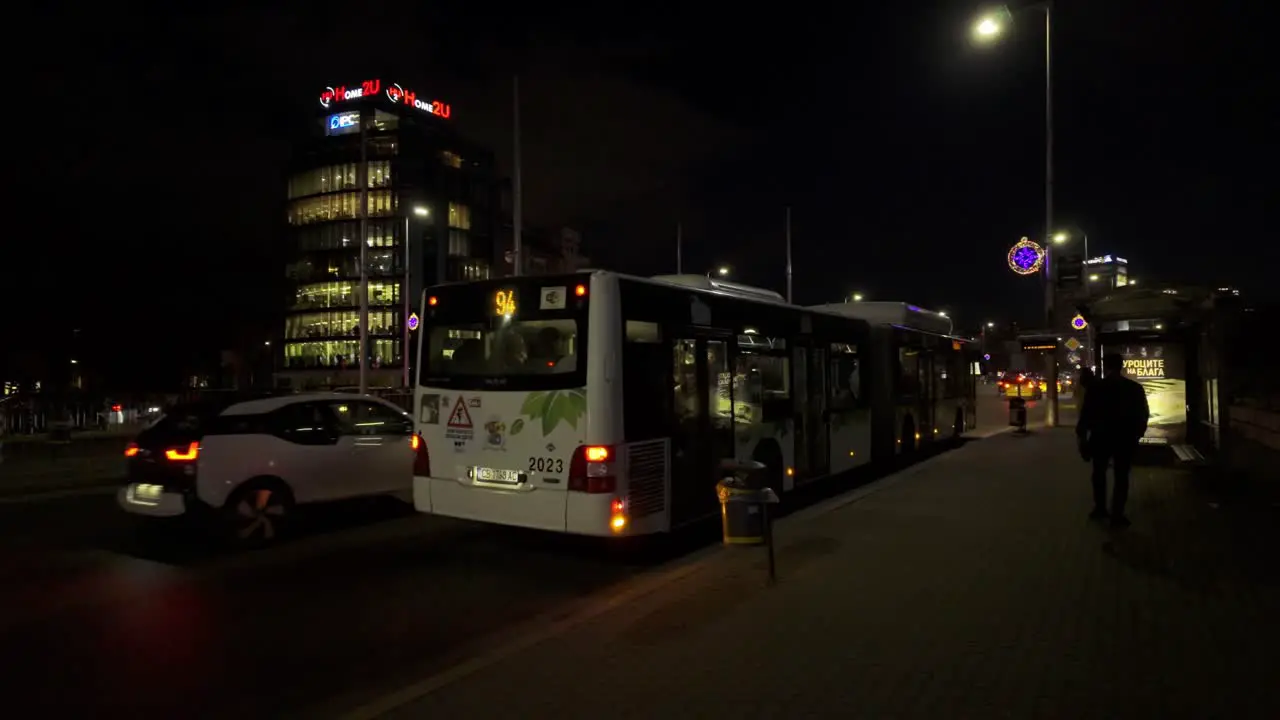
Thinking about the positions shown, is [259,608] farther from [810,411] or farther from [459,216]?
[459,216]

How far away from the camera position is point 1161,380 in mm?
15086

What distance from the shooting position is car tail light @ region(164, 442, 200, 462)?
964cm

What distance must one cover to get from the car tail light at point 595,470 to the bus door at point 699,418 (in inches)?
45.4

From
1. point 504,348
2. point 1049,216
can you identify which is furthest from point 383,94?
point 504,348

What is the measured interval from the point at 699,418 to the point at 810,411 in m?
3.44

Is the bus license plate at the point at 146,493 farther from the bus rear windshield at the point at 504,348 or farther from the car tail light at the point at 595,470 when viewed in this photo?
the car tail light at the point at 595,470

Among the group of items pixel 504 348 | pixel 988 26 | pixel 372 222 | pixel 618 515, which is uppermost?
pixel 372 222

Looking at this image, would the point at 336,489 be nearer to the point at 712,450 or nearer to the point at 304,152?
the point at 712,450

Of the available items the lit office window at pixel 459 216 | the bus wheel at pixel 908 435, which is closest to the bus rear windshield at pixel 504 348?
the bus wheel at pixel 908 435

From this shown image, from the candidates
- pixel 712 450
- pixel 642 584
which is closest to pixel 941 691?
pixel 642 584

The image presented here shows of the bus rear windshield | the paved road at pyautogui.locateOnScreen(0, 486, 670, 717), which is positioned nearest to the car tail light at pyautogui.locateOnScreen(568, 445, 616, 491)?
the bus rear windshield

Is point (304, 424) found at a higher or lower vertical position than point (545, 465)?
higher

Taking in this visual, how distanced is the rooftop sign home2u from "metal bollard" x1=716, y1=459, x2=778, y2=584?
8934 cm

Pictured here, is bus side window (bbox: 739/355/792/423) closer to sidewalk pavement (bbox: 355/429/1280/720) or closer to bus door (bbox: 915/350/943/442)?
sidewalk pavement (bbox: 355/429/1280/720)
